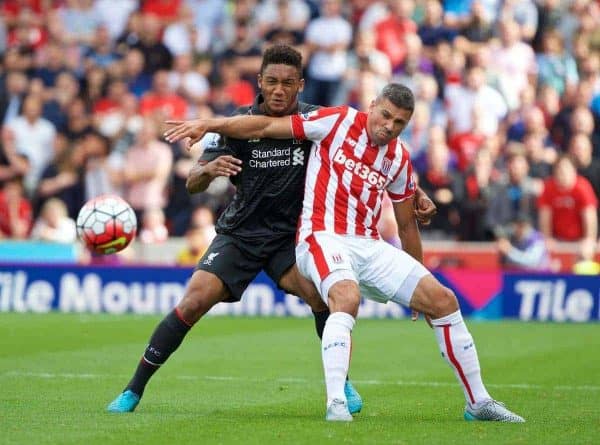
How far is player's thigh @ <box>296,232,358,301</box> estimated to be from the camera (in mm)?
7844

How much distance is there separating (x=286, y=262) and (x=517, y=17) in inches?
514

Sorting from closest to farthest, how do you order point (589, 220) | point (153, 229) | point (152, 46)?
point (589, 220) → point (153, 229) → point (152, 46)

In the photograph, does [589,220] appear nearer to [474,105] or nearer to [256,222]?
[474,105]

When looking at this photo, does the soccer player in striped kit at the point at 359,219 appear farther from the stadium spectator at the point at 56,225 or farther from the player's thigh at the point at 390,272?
the stadium spectator at the point at 56,225

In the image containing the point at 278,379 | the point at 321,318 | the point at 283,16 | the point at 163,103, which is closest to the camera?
A: the point at 321,318

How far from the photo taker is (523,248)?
711 inches

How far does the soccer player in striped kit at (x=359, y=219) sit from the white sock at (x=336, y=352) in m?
0.01

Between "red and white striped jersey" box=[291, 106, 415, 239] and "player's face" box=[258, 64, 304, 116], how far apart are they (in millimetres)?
197

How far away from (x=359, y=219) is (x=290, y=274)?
2.48ft

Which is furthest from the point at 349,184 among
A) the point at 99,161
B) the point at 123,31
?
the point at 123,31

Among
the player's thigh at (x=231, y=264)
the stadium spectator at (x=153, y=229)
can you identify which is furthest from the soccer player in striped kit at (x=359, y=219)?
the stadium spectator at (x=153, y=229)

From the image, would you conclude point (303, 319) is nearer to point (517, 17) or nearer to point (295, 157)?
point (517, 17)

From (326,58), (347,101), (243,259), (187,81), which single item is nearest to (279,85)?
(243,259)

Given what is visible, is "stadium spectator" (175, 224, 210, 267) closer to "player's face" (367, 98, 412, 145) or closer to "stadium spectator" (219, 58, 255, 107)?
"stadium spectator" (219, 58, 255, 107)
